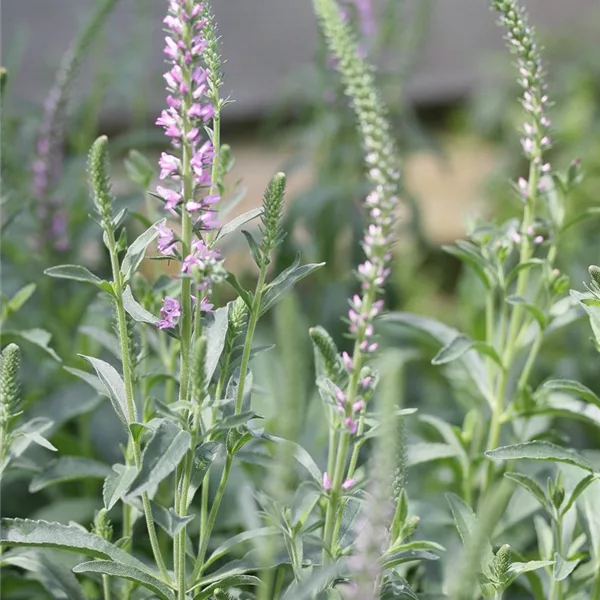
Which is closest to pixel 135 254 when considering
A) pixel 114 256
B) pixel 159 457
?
pixel 114 256

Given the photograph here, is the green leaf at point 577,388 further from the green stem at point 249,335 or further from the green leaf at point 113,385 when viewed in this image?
the green leaf at point 113,385

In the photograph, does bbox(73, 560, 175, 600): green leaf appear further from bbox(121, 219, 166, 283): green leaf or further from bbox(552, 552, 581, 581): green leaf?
bbox(552, 552, 581, 581): green leaf

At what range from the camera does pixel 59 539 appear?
1476mm

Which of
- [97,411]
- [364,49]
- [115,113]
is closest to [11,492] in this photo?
[97,411]

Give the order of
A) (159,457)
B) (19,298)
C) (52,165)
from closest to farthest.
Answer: (159,457), (19,298), (52,165)

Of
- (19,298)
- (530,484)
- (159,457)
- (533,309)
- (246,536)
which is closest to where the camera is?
(159,457)

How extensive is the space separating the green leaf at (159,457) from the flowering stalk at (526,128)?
79cm

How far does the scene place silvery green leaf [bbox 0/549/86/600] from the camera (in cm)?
171

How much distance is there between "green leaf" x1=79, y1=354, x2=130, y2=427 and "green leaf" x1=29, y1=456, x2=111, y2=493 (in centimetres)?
38

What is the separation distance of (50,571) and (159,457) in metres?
0.53

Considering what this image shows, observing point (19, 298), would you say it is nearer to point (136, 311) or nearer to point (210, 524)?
point (136, 311)

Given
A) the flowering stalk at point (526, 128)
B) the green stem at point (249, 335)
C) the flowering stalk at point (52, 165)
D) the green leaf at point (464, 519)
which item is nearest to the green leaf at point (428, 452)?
the flowering stalk at point (526, 128)

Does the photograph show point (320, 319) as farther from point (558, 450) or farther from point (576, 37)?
point (576, 37)

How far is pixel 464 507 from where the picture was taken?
1676mm
